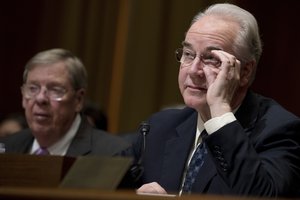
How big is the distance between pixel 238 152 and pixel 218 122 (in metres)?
0.14

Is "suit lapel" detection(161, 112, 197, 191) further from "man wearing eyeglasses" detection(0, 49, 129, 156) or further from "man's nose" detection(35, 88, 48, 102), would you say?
"man's nose" detection(35, 88, 48, 102)

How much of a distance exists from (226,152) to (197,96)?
1.12 ft

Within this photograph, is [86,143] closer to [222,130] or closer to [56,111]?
[56,111]

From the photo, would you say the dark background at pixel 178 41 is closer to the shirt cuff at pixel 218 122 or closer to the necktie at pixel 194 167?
the necktie at pixel 194 167

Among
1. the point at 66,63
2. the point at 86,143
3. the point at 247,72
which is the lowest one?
the point at 86,143

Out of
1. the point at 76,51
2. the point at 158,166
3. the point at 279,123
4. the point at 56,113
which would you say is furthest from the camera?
the point at 76,51

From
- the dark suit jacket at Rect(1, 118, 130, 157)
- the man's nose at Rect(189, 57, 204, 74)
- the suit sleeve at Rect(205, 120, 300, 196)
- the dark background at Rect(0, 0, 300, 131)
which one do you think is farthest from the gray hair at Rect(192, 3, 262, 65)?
the dark background at Rect(0, 0, 300, 131)

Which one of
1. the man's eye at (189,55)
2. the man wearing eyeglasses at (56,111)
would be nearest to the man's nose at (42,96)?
the man wearing eyeglasses at (56,111)

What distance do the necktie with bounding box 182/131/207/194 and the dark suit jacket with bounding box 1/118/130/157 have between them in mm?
1077

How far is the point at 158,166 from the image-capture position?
111 inches

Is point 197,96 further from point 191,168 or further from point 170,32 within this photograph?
point 170,32

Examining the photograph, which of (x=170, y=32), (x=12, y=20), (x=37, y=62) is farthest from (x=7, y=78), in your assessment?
(x=37, y=62)

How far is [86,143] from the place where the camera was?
3.94 meters

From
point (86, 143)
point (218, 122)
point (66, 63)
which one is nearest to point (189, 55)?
point (218, 122)
